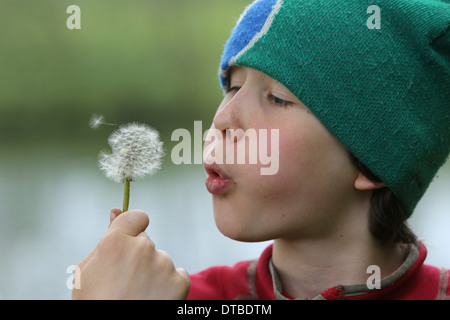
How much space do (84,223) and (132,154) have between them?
6.16 feet

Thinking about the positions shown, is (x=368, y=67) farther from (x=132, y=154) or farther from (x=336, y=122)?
(x=132, y=154)

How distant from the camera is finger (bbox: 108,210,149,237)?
81 centimetres

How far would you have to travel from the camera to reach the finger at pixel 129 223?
0.81 m

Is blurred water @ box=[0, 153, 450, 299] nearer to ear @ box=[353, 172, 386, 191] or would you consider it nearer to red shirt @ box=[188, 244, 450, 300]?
red shirt @ box=[188, 244, 450, 300]

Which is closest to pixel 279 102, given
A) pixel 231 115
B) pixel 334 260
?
pixel 231 115

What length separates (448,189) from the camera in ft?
11.7

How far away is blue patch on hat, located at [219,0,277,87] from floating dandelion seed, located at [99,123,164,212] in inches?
10.0

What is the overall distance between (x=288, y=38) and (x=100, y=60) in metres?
3.70

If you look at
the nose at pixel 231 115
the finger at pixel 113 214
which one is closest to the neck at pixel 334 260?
the nose at pixel 231 115

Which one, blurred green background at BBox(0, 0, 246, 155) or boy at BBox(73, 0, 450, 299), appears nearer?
boy at BBox(73, 0, 450, 299)

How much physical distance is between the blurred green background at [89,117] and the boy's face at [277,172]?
4.16ft

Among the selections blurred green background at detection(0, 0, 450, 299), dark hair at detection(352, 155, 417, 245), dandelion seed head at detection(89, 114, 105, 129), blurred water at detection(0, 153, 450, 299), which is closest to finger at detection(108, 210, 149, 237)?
dandelion seed head at detection(89, 114, 105, 129)

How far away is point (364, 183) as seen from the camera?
39.4 inches
